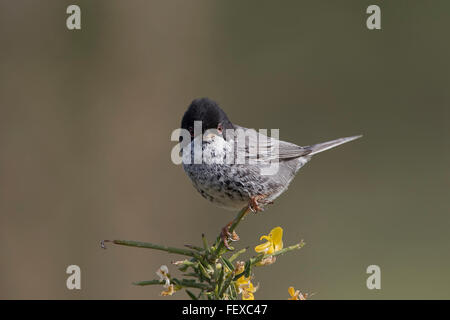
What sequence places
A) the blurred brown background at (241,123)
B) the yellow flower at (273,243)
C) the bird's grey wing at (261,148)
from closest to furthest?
1. the yellow flower at (273,243)
2. the bird's grey wing at (261,148)
3. the blurred brown background at (241,123)

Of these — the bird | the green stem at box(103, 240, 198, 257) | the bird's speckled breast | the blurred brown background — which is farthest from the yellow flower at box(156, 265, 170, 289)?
the blurred brown background

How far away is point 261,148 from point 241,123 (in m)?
2.94

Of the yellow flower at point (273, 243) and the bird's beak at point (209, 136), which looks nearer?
the yellow flower at point (273, 243)

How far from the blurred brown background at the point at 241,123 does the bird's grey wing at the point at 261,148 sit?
83.6 inches

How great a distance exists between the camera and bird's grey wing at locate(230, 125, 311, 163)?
9.97ft

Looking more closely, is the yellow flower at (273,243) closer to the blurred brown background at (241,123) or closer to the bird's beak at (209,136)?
the bird's beak at (209,136)

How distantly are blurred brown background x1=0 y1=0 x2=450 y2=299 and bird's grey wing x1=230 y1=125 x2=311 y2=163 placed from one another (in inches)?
83.6

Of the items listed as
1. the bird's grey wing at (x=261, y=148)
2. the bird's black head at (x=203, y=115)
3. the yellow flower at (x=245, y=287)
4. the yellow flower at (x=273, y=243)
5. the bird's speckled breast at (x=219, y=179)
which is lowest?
the yellow flower at (x=245, y=287)

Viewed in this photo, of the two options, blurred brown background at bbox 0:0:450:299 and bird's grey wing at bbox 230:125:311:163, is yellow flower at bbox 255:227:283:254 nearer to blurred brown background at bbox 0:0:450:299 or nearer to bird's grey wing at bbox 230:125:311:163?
bird's grey wing at bbox 230:125:311:163

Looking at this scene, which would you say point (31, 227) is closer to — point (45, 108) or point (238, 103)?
point (45, 108)

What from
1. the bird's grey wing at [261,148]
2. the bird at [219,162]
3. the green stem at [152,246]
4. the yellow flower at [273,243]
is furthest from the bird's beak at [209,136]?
the green stem at [152,246]

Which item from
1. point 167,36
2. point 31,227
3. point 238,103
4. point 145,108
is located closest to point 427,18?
point 238,103

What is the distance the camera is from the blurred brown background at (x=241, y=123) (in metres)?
5.50

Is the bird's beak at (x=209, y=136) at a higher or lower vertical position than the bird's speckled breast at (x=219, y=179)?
higher
